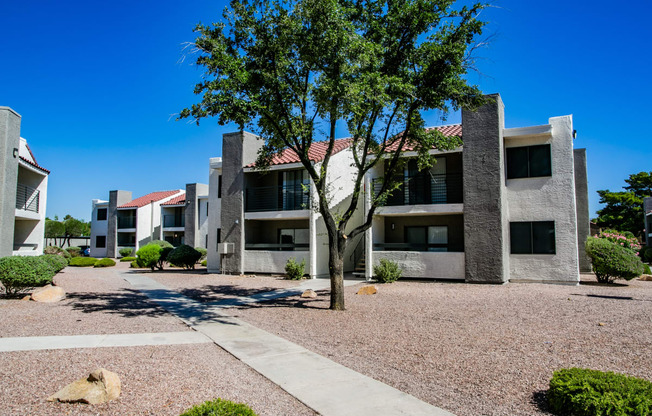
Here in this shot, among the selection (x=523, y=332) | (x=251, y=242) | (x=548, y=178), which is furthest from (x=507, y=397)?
(x=251, y=242)

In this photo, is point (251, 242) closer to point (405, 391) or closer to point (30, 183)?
point (30, 183)

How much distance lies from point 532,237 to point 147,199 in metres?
40.9

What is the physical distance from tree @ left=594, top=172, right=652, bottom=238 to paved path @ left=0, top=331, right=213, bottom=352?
45561 mm

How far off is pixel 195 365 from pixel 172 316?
4802mm

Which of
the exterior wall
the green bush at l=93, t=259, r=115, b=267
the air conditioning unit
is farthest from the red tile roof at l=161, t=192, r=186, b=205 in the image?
the exterior wall

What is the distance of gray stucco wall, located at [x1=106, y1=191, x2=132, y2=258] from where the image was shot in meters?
45.8

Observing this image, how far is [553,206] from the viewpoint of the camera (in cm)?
1745

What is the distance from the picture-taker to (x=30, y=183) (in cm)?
2034

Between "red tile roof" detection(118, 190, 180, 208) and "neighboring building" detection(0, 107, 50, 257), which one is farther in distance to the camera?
"red tile roof" detection(118, 190, 180, 208)

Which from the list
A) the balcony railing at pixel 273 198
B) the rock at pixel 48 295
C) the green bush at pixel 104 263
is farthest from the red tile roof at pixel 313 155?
the green bush at pixel 104 263

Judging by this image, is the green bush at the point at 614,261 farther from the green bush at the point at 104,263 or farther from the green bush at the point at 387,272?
the green bush at the point at 104,263

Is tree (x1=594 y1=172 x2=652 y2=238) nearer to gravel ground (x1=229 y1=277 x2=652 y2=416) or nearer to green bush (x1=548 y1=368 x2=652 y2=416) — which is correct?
gravel ground (x1=229 y1=277 x2=652 y2=416)

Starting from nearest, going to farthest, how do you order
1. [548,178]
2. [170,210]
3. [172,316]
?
[172,316]
[548,178]
[170,210]

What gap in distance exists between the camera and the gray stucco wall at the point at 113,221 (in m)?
45.8
